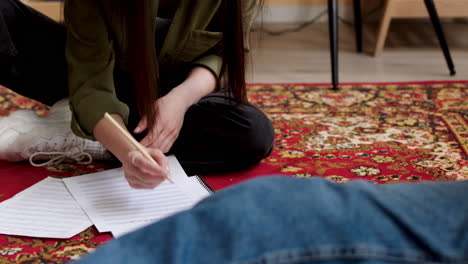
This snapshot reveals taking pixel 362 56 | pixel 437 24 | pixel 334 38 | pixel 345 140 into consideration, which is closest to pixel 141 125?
pixel 345 140

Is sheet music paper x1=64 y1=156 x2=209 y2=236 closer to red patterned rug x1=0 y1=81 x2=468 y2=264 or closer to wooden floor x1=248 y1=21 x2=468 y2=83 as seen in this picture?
red patterned rug x1=0 y1=81 x2=468 y2=264

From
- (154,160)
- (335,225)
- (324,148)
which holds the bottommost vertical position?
(324,148)

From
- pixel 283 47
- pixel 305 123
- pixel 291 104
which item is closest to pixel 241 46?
pixel 305 123

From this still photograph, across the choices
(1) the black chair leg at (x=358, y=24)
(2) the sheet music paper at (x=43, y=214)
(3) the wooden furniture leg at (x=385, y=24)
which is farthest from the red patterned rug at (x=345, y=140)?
(1) the black chair leg at (x=358, y=24)

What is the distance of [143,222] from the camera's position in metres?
0.89

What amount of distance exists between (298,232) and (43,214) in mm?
644

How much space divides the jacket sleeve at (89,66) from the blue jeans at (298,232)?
1.88ft

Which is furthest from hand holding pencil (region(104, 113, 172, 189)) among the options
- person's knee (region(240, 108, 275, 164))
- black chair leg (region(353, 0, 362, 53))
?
black chair leg (region(353, 0, 362, 53))

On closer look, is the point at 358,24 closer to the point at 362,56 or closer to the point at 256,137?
the point at 362,56

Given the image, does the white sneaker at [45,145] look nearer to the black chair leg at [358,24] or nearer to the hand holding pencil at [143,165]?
the hand holding pencil at [143,165]

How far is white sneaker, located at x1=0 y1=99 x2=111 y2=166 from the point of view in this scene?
1.20 metres

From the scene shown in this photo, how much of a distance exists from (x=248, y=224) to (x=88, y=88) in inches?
25.1

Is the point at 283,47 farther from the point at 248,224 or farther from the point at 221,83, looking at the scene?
the point at 248,224

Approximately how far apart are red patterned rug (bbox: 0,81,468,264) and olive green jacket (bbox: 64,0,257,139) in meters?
0.22
